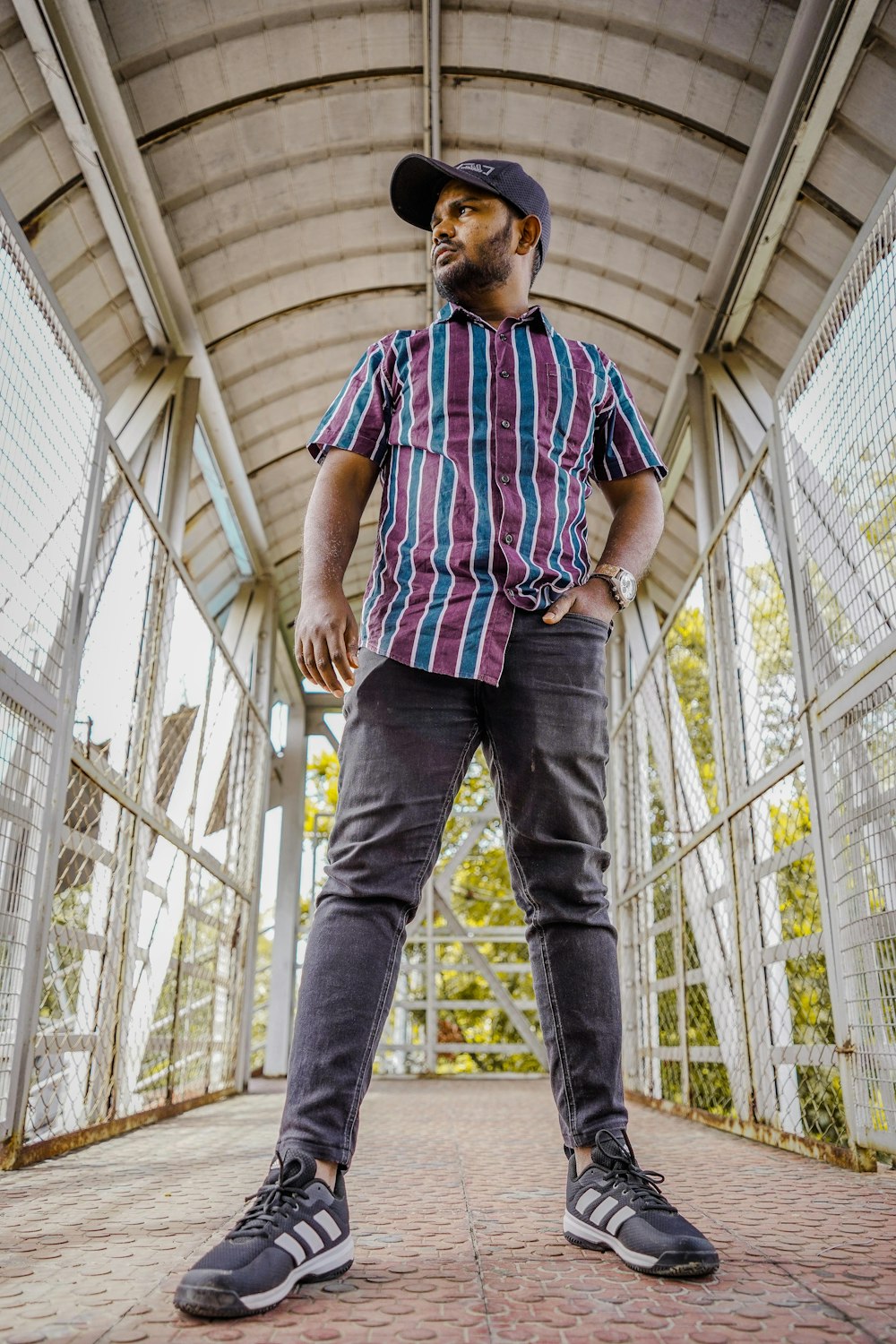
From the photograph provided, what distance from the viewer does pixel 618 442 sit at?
6.06ft

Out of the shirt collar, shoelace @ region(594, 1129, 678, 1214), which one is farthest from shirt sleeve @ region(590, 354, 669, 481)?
shoelace @ region(594, 1129, 678, 1214)

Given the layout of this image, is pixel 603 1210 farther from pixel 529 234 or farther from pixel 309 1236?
pixel 529 234

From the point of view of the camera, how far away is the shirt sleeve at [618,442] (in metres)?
1.83

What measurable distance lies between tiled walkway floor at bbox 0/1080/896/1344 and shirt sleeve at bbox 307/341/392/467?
1.22 metres

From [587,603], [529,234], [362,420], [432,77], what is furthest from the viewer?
[432,77]

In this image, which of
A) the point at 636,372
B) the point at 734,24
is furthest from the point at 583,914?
the point at 636,372

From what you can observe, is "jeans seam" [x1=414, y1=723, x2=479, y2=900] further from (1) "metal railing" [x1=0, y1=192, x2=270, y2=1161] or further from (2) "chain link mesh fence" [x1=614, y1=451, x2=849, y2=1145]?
(2) "chain link mesh fence" [x1=614, y1=451, x2=849, y2=1145]

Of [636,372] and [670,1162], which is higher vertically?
[636,372]

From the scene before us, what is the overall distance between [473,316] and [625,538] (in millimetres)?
467

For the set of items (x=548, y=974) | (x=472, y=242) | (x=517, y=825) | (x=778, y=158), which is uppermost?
(x=778, y=158)

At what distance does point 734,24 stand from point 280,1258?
12.4ft

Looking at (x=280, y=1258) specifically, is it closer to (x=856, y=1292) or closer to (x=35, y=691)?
(x=856, y=1292)

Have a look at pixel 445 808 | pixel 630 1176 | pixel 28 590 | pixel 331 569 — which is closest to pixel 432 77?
pixel 28 590

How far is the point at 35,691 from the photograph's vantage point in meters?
2.50
